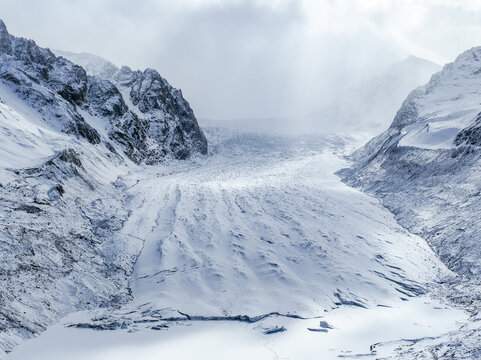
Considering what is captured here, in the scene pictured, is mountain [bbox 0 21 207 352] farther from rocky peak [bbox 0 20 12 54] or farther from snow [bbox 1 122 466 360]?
snow [bbox 1 122 466 360]

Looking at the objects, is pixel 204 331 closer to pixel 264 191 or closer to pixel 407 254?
pixel 407 254

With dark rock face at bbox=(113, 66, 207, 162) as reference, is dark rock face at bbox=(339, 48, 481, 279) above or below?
below

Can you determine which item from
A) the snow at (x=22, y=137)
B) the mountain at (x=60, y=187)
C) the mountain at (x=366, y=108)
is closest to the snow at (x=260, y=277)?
the mountain at (x=60, y=187)

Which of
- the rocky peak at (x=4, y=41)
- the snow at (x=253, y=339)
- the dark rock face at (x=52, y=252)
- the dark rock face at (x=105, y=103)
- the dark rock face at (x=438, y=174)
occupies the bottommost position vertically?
the snow at (x=253, y=339)

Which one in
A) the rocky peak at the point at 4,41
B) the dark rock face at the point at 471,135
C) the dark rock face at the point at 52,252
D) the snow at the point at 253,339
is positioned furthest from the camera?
the rocky peak at the point at 4,41

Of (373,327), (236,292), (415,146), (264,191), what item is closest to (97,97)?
(264,191)

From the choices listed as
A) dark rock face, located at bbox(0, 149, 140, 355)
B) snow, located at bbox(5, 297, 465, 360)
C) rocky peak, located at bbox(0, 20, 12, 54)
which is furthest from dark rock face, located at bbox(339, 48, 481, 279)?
rocky peak, located at bbox(0, 20, 12, 54)

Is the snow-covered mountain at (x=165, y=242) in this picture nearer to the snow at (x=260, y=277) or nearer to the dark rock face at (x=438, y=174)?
the snow at (x=260, y=277)
